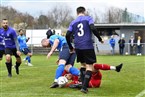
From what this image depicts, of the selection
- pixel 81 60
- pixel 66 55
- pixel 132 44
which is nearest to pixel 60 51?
pixel 66 55

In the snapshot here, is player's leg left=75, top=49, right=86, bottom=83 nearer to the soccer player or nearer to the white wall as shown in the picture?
the soccer player

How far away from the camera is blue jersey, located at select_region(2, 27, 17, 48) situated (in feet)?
45.5

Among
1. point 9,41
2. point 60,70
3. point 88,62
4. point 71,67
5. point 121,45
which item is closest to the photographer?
point 88,62

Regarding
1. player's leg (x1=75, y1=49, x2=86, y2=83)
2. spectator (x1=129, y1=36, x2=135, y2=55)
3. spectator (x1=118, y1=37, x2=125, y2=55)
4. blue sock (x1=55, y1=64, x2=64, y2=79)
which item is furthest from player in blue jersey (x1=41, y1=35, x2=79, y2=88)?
spectator (x1=129, y1=36, x2=135, y2=55)

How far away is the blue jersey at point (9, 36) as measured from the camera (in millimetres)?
13883

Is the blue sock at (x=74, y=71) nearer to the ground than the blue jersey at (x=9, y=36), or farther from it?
nearer to the ground

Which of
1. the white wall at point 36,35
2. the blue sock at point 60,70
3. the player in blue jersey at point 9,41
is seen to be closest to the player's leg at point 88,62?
the blue sock at point 60,70

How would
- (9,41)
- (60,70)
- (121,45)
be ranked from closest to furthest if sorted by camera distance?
(60,70) → (9,41) → (121,45)

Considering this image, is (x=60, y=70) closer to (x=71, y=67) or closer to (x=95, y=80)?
(x=71, y=67)

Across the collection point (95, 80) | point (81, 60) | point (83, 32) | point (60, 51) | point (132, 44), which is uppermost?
point (83, 32)

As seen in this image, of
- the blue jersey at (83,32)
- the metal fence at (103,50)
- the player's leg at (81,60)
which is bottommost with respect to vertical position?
the metal fence at (103,50)

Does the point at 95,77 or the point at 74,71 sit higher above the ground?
the point at 74,71

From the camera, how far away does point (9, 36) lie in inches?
550

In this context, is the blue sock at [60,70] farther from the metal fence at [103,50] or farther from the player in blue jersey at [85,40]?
the metal fence at [103,50]
